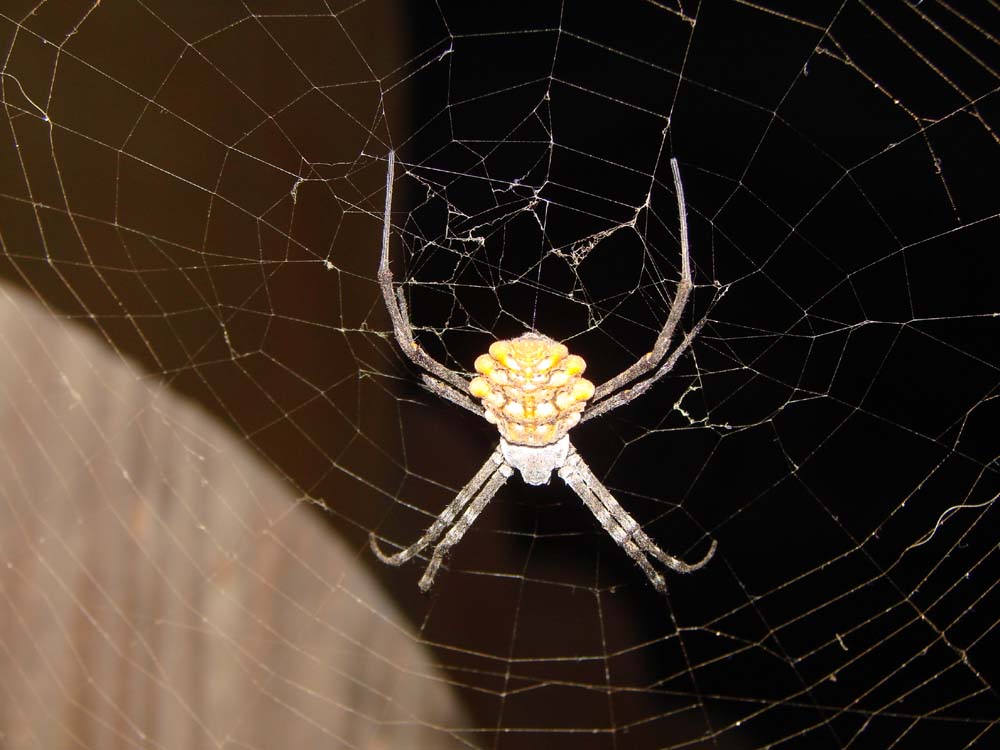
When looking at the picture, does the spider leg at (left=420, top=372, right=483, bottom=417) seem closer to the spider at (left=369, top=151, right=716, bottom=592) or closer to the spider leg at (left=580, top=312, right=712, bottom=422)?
the spider at (left=369, top=151, right=716, bottom=592)

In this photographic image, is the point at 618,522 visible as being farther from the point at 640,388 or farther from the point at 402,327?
the point at 402,327

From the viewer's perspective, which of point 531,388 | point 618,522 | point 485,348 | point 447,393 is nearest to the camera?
point 531,388

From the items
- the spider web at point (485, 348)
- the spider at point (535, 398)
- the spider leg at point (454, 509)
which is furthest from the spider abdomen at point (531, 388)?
the spider web at point (485, 348)

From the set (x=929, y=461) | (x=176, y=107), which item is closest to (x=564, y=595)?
(x=929, y=461)

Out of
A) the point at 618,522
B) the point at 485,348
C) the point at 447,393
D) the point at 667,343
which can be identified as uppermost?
the point at 667,343

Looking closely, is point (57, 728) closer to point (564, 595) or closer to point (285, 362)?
point (285, 362)

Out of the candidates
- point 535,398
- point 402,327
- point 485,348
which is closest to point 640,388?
point 535,398
